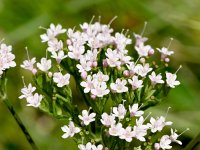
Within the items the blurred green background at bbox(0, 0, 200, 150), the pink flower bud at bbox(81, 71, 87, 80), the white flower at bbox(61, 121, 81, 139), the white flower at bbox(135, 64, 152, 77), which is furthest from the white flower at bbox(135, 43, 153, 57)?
the blurred green background at bbox(0, 0, 200, 150)

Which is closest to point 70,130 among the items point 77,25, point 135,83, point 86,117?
point 86,117

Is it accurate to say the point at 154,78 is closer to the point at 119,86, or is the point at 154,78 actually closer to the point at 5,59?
the point at 119,86

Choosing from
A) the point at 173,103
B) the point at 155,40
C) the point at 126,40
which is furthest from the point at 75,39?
the point at 155,40

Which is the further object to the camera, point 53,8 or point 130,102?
point 53,8

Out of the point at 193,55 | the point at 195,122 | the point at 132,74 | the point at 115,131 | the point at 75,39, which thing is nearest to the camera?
the point at 115,131

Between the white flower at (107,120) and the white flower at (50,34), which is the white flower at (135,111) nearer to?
the white flower at (107,120)

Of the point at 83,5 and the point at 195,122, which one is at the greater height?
the point at 83,5

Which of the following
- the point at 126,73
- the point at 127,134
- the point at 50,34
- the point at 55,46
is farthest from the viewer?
the point at 50,34

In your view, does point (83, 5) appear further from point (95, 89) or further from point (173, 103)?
point (95, 89)
